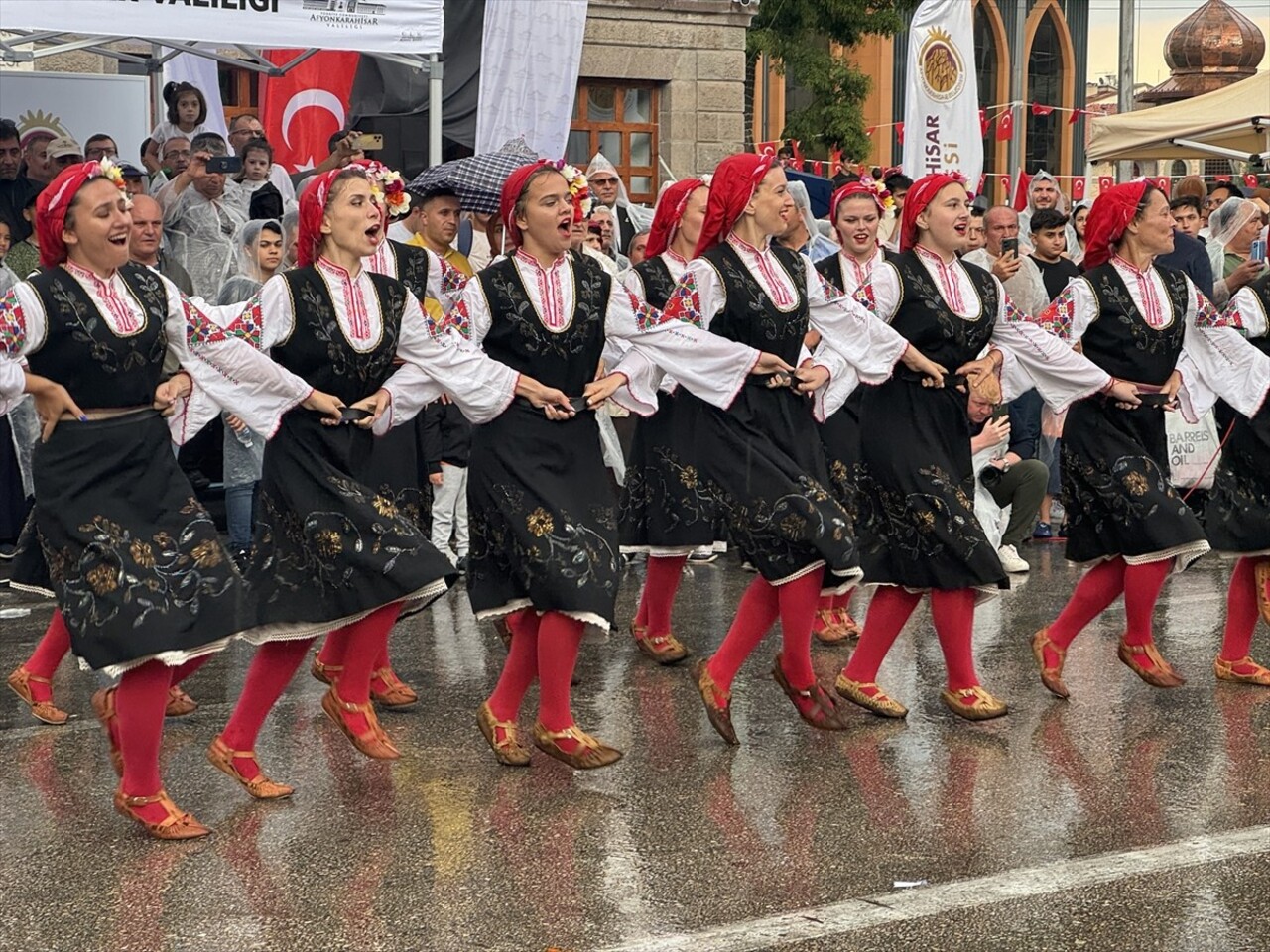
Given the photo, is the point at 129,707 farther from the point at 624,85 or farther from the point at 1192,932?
the point at 624,85

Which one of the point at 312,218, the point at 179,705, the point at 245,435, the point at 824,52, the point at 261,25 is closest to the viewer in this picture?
the point at 312,218

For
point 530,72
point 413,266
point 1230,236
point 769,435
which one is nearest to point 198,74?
point 530,72

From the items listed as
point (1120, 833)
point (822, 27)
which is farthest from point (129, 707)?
point (822, 27)

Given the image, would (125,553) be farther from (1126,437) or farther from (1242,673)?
(1242,673)

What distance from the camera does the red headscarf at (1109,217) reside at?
6.96m

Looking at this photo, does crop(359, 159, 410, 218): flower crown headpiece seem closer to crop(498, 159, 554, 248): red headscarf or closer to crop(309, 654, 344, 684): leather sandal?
crop(498, 159, 554, 248): red headscarf

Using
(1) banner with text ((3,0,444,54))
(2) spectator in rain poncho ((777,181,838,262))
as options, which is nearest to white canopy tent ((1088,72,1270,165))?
(2) spectator in rain poncho ((777,181,838,262))

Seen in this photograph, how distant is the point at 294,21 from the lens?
1041 centimetres

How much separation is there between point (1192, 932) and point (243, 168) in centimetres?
840

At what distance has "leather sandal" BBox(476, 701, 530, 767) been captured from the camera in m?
5.93

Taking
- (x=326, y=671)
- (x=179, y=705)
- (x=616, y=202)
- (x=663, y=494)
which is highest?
(x=616, y=202)

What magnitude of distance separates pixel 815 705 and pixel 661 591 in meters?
1.46

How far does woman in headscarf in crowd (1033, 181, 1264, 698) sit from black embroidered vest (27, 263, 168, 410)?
3.13m

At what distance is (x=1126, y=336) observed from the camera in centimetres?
690
